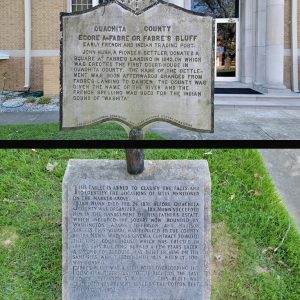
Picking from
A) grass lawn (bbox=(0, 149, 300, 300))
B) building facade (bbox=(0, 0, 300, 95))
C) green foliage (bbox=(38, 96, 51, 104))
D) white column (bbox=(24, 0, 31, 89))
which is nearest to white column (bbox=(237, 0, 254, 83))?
building facade (bbox=(0, 0, 300, 95))

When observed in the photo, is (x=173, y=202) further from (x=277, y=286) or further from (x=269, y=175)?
(x=269, y=175)

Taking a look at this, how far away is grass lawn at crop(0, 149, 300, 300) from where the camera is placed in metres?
4.14

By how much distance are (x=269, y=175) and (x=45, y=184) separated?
2.68 m

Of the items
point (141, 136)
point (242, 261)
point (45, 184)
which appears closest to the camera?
point (141, 136)

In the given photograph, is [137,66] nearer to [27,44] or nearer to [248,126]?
[248,126]

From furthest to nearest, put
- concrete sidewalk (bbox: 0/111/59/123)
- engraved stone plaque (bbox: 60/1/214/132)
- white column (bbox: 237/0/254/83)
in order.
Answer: white column (bbox: 237/0/254/83)
concrete sidewalk (bbox: 0/111/59/123)
engraved stone plaque (bbox: 60/1/214/132)

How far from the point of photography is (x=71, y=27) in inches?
129

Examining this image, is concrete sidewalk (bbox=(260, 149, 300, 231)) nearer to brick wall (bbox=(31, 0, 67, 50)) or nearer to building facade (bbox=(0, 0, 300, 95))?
building facade (bbox=(0, 0, 300, 95))

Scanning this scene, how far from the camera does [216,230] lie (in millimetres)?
4688

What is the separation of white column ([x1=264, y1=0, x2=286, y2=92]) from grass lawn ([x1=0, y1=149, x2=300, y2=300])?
33.5 ft

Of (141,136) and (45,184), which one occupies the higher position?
(141,136)

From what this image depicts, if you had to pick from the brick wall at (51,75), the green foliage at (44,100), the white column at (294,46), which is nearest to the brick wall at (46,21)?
the brick wall at (51,75)

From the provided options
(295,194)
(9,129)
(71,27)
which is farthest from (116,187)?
(9,129)

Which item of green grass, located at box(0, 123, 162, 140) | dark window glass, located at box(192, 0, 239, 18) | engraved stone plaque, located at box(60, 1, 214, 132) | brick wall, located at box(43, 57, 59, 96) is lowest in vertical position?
green grass, located at box(0, 123, 162, 140)
